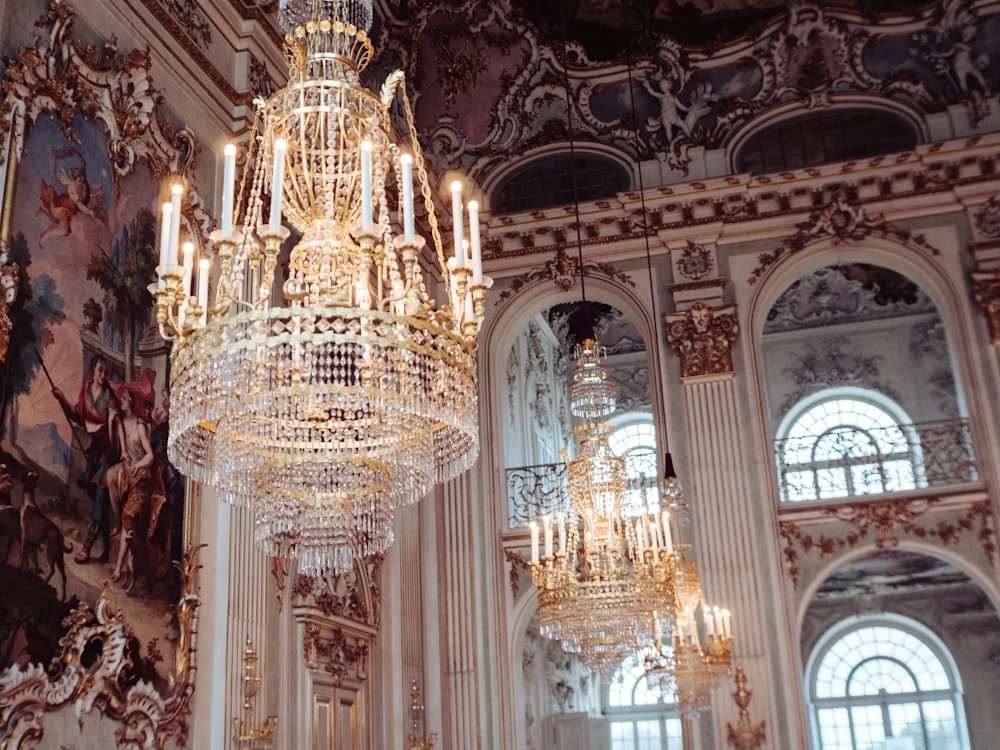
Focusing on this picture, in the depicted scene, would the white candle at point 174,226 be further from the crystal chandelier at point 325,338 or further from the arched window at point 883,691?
the arched window at point 883,691

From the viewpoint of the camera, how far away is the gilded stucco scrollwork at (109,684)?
5.87 m

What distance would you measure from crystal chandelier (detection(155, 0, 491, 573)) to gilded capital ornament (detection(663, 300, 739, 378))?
656cm

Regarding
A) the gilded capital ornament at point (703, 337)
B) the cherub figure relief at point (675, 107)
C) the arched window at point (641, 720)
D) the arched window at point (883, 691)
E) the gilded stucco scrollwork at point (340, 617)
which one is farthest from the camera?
the arched window at point (641, 720)

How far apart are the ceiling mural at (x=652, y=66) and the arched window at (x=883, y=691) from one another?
9361 mm

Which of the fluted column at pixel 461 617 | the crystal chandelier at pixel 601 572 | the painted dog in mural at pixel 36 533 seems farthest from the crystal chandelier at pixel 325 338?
the fluted column at pixel 461 617

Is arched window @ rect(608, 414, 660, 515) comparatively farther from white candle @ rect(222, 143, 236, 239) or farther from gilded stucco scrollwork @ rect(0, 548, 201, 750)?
white candle @ rect(222, 143, 236, 239)

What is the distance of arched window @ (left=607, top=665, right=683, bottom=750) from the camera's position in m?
18.3

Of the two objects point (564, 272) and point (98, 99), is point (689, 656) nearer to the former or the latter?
point (564, 272)

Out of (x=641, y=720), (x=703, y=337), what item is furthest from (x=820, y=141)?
(x=641, y=720)

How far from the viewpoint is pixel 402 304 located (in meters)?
5.27

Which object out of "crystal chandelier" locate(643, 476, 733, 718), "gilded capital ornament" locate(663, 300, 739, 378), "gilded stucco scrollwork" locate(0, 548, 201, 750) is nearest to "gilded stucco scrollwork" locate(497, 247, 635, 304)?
"gilded capital ornament" locate(663, 300, 739, 378)

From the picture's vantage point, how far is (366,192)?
455cm

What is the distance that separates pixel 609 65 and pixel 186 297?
966 centimetres

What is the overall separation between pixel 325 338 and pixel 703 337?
8.10 m
